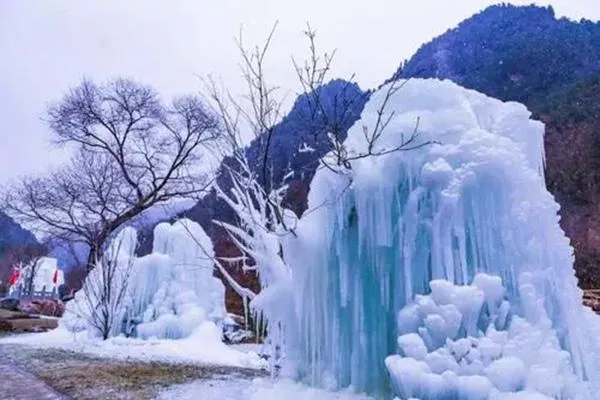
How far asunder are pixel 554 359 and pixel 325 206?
227 cm

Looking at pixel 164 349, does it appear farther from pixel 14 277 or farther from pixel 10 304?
pixel 14 277

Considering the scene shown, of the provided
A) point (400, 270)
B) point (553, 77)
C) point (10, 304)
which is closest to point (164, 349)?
point (400, 270)

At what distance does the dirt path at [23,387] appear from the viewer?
582cm

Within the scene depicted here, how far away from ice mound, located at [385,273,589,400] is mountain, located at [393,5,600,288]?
12.4 meters

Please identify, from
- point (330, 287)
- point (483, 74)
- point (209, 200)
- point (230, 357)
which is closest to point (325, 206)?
point (330, 287)

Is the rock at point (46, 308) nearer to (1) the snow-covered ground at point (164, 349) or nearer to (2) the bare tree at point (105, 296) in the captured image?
(2) the bare tree at point (105, 296)

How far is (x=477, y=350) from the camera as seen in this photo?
4.01 meters

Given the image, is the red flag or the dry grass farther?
the red flag

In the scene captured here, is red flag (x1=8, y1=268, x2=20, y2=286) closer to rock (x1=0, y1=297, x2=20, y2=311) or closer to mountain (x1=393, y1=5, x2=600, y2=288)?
rock (x1=0, y1=297, x2=20, y2=311)

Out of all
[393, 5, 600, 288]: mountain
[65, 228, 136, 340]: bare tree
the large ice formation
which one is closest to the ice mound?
the large ice formation

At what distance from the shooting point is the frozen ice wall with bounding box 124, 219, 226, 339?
12195 mm

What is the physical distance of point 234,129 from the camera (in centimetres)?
590

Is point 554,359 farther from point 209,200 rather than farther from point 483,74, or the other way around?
point 483,74

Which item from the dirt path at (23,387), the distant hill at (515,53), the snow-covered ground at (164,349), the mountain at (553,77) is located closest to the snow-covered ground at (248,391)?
the dirt path at (23,387)
